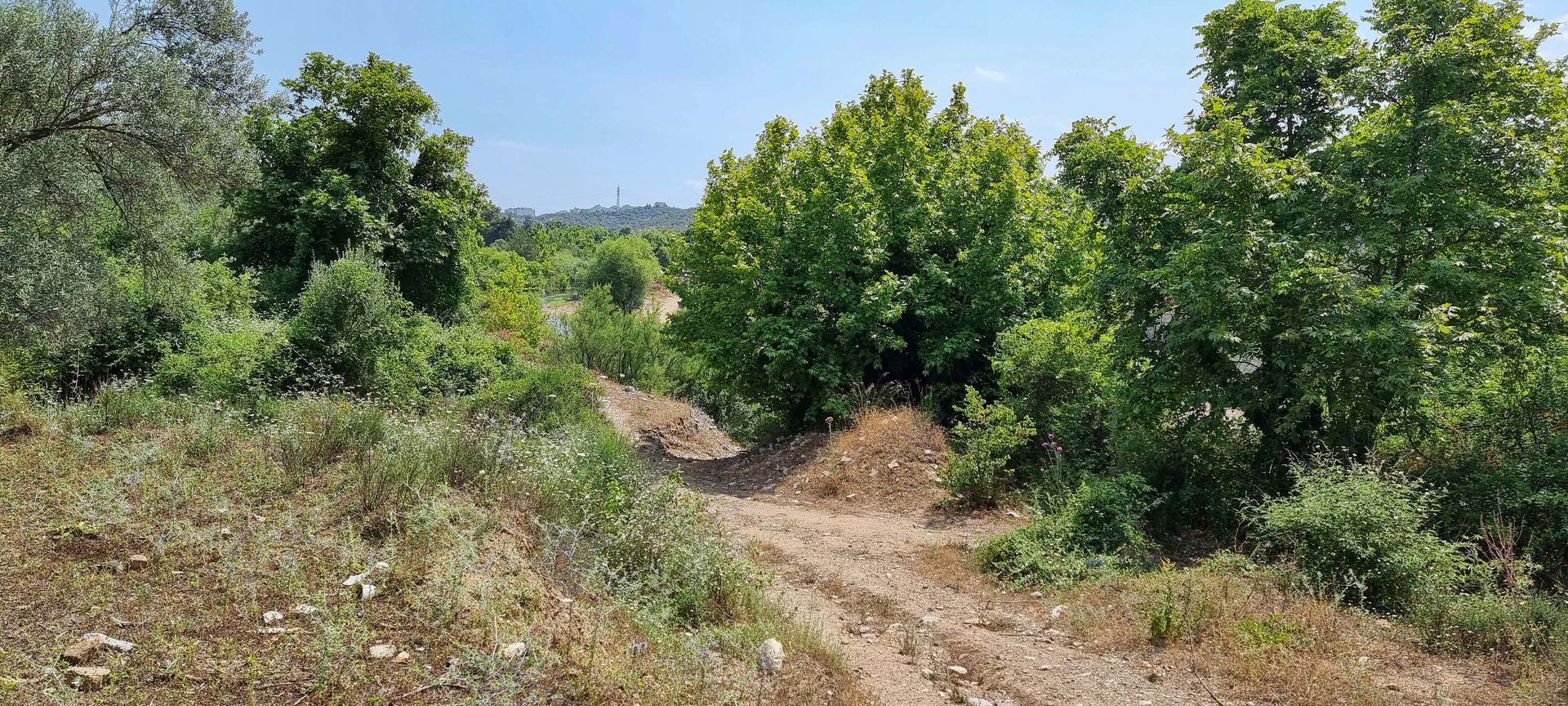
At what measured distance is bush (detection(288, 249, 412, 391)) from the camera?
11375mm

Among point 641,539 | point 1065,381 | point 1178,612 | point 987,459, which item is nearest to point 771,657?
point 641,539

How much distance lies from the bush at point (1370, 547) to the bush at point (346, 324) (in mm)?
12406

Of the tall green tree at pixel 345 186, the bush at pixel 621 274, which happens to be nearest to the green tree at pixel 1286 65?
the tall green tree at pixel 345 186

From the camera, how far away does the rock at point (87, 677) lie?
308 centimetres

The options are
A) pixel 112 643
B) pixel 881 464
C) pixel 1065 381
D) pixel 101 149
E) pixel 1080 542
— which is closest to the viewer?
pixel 112 643

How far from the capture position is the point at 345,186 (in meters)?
16.1

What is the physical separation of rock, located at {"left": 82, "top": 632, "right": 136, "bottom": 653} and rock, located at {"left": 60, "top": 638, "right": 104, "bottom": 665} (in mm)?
12

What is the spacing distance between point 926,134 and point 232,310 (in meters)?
13.9

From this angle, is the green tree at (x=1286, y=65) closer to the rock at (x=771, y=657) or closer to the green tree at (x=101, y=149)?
the rock at (x=771, y=657)

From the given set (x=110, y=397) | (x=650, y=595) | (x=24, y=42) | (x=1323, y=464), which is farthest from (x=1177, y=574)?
(x=24, y=42)

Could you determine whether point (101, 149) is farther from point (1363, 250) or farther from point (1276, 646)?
point (1363, 250)

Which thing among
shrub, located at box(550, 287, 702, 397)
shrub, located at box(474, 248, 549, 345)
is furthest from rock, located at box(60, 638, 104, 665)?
shrub, located at box(550, 287, 702, 397)

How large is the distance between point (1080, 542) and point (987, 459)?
262 cm

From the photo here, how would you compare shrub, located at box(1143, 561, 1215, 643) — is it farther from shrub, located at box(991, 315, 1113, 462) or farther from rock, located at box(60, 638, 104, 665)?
rock, located at box(60, 638, 104, 665)
